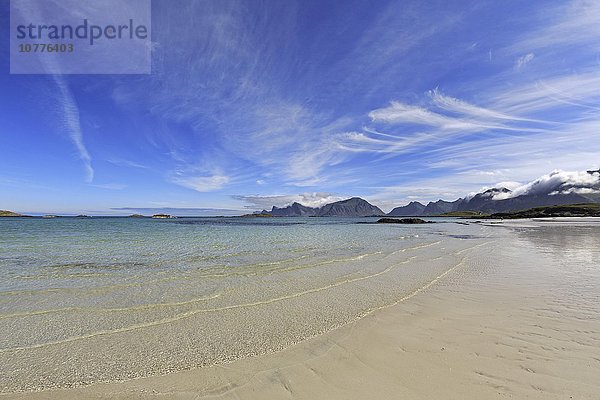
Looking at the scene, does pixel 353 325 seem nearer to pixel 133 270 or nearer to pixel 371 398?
pixel 371 398

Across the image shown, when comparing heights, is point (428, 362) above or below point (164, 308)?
below

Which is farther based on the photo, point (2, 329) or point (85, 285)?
point (85, 285)

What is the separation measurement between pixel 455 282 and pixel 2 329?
15.6 metres

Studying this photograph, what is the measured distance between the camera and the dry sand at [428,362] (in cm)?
466

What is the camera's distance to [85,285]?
12062mm

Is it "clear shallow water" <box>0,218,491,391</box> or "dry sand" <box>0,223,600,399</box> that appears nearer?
"dry sand" <box>0,223,600,399</box>

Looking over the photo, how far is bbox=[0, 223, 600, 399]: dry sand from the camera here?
183 inches

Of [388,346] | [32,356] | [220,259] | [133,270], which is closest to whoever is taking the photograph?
[32,356]

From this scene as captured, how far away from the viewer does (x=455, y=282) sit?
41.4 ft

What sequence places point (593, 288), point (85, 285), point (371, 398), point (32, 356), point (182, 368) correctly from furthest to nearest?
point (85, 285) → point (593, 288) → point (32, 356) → point (182, 368) → point (371, 398)

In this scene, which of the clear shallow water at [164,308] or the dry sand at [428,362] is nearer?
the dry sand at [428,362]

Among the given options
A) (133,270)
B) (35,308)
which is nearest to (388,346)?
(35,308)

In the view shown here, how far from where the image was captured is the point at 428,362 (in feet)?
18.3

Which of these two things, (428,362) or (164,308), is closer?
(428,362)
